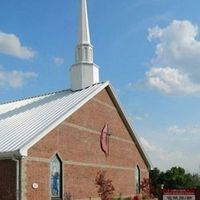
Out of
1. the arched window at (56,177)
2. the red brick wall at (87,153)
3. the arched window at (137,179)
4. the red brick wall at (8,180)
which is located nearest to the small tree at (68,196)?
the red brick wall at (87,153)

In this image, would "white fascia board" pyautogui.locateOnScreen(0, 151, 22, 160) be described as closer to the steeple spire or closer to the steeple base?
the steeple base

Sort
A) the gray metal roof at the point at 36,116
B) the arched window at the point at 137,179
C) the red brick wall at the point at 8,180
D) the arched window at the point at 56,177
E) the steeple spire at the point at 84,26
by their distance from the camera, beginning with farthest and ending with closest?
1. the arched window at the point at 137,179
2. the steeple spire at the point at 84,26
3. the arched window at the point at 56,177
4. the gray metal roof at the point at 36,116
5. the red brick wall at the point at 8,180

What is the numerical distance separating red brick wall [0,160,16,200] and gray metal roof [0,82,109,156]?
0.67 m

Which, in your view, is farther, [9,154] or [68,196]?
[68,196]

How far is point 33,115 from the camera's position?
28.7 metres

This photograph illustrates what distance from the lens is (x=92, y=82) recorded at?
3300cm

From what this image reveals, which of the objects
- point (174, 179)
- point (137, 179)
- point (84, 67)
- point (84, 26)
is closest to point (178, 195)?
point (84, 67)

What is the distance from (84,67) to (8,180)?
11.8m

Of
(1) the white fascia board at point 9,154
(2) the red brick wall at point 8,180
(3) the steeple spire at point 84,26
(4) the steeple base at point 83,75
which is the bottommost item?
(2) the red brick wall at point 8,180

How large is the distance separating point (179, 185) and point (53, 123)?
34.9 metres

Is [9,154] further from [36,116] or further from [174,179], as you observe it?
[174,179]

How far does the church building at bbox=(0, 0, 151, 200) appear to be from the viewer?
23.8m

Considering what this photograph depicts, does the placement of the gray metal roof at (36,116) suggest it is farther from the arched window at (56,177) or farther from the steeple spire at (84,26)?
the steeple spire at (84,26)

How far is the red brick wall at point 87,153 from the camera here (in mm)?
24703
